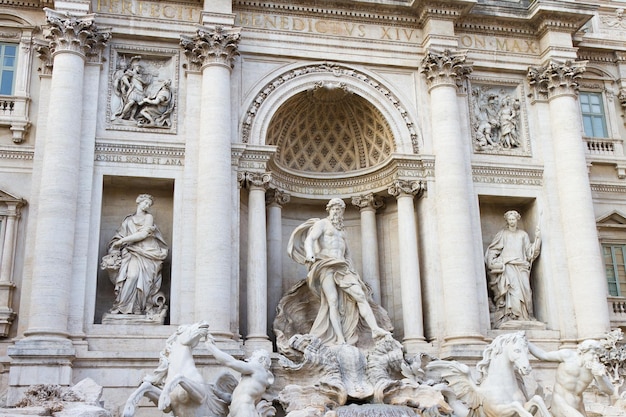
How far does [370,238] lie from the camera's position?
20.3m

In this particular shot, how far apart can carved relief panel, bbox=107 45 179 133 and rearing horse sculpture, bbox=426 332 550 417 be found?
30.4 ft

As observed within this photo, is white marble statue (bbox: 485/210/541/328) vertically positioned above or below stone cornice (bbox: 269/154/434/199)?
below

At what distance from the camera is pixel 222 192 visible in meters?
17.8

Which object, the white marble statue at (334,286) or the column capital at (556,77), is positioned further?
the column capital at (556,77)

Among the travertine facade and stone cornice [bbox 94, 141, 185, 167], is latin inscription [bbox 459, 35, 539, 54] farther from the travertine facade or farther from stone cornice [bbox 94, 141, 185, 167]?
stone cornice [bbox 94, 141, 185, 167]

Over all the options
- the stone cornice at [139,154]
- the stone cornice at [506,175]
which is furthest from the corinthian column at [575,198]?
the stone cornice at [139,154]

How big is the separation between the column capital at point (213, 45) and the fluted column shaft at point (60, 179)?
2.26m

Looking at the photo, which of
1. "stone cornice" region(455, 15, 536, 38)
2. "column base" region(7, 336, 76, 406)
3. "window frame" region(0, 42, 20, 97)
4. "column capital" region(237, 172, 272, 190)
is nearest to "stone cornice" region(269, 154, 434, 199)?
"column capital" region(237, 172, 272, 190)

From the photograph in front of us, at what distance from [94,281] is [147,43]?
618 cm

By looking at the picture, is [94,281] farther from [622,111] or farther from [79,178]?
[622,111]

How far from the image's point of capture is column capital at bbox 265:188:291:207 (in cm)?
1966

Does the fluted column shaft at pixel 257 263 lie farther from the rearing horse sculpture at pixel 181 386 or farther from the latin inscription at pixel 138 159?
the rearing horse sculpture at pixel 181 386

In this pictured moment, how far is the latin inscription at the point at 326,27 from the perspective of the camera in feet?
65.4

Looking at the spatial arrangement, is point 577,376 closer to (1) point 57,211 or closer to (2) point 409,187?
(2) point 409,187
